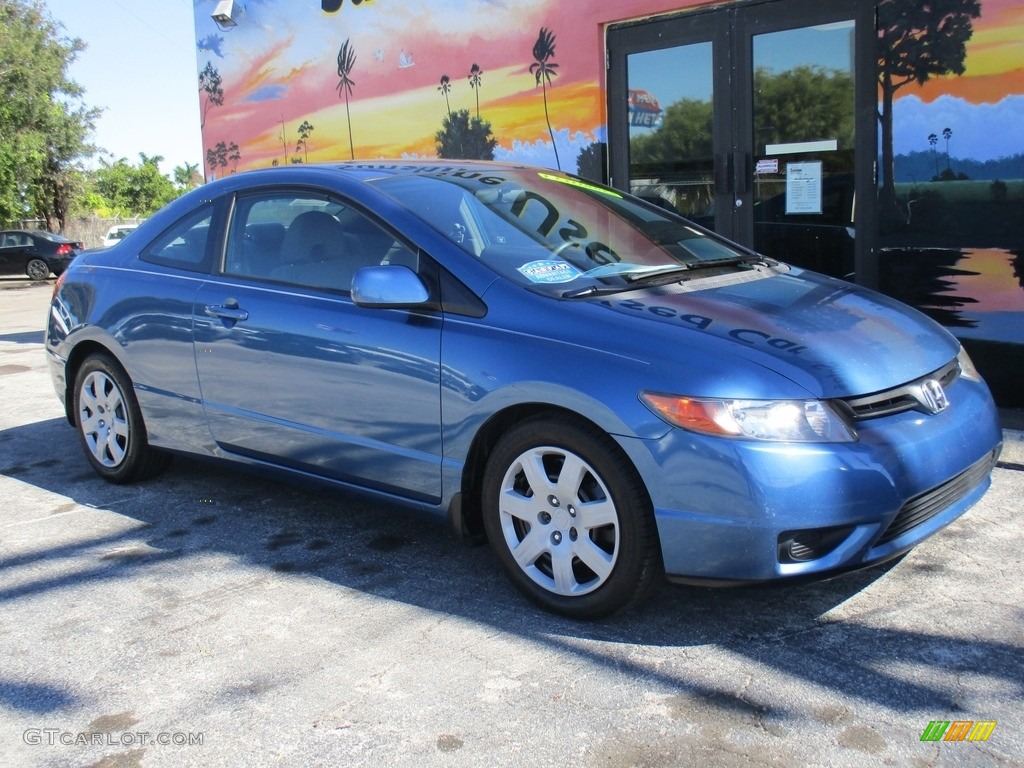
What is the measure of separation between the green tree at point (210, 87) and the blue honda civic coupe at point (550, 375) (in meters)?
7.41

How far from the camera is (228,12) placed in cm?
1118

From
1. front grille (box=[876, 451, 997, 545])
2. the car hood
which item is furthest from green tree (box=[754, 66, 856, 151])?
front grille (box=[876, 451, 997, 545])

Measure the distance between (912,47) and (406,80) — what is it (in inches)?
196

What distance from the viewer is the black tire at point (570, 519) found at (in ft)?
10.6

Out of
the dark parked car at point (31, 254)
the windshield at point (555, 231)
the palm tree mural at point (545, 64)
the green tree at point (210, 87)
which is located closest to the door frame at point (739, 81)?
the palm tree mural at point (545, 64)

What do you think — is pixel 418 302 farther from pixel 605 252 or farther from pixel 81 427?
pixel 81 427

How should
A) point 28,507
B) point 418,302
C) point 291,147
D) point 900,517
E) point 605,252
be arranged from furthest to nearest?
point 291,147
point 28,507
point 605,252
point 418,302
point 900,517

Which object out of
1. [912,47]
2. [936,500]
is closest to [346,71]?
[912,47]

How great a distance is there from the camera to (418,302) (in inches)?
144

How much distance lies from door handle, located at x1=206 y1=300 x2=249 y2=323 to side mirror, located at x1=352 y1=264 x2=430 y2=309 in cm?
84

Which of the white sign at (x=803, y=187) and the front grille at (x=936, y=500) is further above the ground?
the white sign at (x=803, y=187)

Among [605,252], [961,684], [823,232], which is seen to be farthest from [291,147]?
[961,684]

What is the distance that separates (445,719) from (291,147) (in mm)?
9333

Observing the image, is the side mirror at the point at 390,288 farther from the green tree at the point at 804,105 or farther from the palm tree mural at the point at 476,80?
the palm tree mural at the point at 476,80
